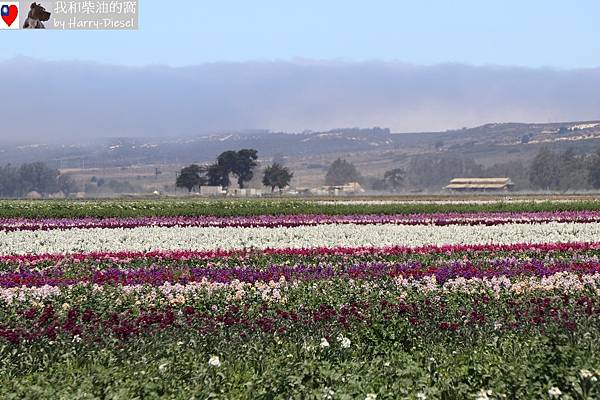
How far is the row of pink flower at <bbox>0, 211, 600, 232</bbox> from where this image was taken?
33031 millimetres

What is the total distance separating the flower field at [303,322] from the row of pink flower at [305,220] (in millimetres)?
9493

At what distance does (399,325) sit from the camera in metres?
11.7

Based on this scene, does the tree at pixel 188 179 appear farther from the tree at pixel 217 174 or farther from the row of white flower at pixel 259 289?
the row of white flower at pixel 259 289

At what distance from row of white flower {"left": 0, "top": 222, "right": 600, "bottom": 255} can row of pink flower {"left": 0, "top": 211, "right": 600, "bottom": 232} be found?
7.80ft

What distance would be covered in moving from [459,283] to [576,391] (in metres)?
7.17

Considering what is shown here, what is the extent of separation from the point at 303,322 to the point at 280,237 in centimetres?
1445

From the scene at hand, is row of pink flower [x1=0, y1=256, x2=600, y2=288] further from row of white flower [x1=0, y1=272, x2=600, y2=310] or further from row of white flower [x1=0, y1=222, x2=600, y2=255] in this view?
row of white flower [x1=0, y1=222, x2=600, y2=255]

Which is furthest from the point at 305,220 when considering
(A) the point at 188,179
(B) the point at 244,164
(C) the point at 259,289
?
(B) the point at 244,164

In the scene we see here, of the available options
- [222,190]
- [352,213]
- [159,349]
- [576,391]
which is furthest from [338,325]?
[222,190]

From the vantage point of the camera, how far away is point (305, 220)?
35344 millimetres

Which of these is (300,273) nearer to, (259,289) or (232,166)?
(259,289)

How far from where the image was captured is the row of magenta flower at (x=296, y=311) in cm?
1175

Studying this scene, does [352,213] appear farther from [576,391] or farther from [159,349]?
[576,391]

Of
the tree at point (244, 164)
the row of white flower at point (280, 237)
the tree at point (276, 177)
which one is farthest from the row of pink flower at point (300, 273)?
the tree at point (276, 177)
